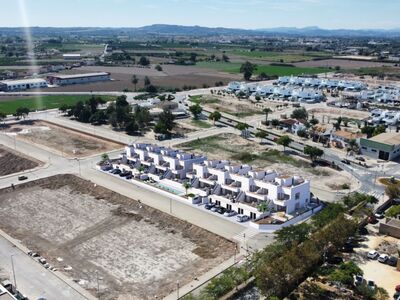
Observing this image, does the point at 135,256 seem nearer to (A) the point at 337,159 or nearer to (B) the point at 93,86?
(A) the point at 337,159

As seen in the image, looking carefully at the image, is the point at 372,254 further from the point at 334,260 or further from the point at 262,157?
the point at 262,157

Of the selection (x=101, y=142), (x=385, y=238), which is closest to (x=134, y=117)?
(x=101, y=142)

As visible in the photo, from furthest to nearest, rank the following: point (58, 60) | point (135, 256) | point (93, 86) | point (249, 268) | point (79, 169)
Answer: point (58, 60) < point (93, 86) < point (79, 169) < point (135, 256) < point (249, 268)

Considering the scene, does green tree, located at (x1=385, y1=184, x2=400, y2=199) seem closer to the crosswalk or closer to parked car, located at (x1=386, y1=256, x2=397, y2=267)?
parked car, located at (x1=386, y1=256, x2=397, y2=267)

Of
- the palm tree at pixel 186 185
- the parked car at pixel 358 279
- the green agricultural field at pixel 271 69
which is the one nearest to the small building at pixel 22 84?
the green agricultural field at pixel 271 69

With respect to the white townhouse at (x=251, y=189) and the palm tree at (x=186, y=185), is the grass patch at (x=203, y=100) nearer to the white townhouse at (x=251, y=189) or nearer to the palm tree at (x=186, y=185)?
the white townhouse at (x=251, y=189)
